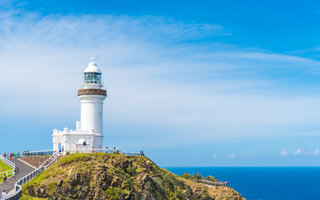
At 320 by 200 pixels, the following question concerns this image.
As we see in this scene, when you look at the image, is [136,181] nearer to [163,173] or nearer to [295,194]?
[163,173]

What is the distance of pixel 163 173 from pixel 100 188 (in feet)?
38.5

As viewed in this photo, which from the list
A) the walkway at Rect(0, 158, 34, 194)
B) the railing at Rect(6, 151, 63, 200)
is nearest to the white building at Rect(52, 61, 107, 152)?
the railing at Rect(6, 151, 63, 200)

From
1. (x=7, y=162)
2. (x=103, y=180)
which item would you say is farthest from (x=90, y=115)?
(x=103, y=180)

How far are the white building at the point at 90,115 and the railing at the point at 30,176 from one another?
4.20 meters

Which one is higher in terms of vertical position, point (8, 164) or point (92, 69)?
point (92, 69)

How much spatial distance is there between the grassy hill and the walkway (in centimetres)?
157

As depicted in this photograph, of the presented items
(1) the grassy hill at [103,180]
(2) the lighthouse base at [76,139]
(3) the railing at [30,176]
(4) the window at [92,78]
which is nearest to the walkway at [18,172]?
(3) the railing at [30,176]

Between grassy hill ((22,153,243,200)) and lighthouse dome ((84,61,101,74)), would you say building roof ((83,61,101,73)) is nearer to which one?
lighthouse dome ((84,61,101,74))

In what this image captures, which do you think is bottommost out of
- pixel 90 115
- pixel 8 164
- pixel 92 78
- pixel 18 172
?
pixel 18 172

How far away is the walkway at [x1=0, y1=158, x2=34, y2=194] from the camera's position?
3568 cm

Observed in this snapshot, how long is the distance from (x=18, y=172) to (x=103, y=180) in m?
9.82

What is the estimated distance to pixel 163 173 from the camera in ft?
161

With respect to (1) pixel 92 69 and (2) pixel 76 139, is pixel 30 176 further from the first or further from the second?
(1) pixel 92 69

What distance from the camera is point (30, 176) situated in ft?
130
